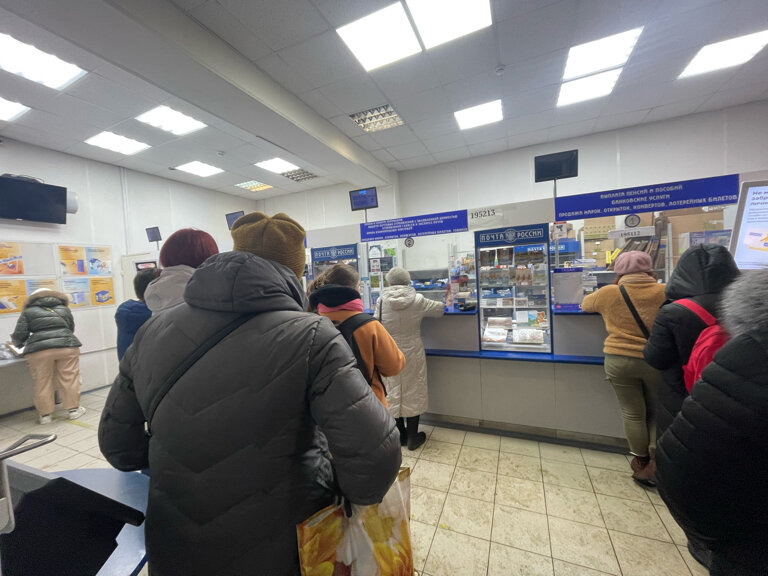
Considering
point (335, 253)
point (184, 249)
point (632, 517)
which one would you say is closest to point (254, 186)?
point (335, 253)

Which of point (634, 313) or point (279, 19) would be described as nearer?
point (634, 313)

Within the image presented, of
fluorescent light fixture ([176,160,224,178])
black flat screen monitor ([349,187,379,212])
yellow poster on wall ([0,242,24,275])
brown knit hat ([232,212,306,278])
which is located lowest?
brown knit hat ([232,212,306,278])

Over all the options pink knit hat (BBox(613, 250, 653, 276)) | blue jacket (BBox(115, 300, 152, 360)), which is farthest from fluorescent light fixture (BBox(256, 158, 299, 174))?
pink knit hat (BBox(613, 250, 653, 276))

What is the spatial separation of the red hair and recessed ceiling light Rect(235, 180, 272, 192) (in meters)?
6.02

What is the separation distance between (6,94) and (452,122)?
5.43 m

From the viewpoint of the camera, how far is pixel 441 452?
2.73m

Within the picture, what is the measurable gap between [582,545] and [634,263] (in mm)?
1807

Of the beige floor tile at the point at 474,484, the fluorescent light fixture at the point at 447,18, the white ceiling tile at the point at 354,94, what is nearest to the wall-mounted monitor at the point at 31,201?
Answer: the white ceiling tile at the point at 354,94

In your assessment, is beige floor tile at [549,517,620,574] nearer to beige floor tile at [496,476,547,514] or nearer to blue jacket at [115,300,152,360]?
beige floor tile at [496,476,547,514]

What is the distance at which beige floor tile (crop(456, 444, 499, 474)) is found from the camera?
2.48 metres

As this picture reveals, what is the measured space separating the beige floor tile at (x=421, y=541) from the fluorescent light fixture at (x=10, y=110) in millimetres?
6076

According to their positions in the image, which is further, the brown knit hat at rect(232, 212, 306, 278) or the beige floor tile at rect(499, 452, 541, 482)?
the beige floor tile at rect(499, 452, 541, 482)

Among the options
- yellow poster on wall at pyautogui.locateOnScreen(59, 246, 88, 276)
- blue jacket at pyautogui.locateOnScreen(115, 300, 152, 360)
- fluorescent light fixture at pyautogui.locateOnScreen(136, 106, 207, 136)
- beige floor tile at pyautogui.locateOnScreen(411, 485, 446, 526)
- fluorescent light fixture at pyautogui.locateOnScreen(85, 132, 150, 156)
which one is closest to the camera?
beige floor tile at pyautogui.locateOnScreen(411, 485, 446, 526)

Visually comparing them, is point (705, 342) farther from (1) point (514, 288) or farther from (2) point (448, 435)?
(2) point (448, 435)
